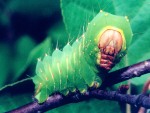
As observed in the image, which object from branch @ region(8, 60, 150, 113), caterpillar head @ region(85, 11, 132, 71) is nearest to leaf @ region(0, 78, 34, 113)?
branch @ region(8, 60, 150, 113)

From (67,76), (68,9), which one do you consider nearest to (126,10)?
(68,9)

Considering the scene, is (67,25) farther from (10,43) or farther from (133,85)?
(10,43)

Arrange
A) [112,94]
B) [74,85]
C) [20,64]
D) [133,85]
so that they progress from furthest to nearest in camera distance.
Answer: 1. [20,64]
2. [133,85]
3. [74,85]
4. [112,94]

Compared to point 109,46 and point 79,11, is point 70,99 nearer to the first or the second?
point 109,46

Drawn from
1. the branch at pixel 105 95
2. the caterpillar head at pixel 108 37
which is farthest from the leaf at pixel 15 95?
the caterpillar head at pixel 108 37

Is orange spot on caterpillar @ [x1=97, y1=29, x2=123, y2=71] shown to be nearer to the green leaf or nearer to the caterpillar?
the caterpillar

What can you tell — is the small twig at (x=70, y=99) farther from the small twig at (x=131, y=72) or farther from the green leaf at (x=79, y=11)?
the green leaf at (x=79, y=11)

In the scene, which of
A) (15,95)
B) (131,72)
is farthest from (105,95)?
(15,95)

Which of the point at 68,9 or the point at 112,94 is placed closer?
the point at 112,94
